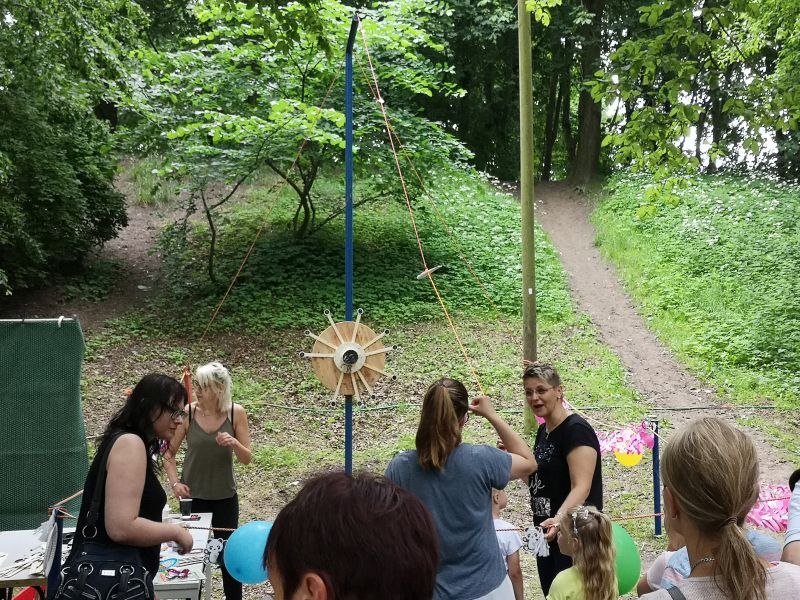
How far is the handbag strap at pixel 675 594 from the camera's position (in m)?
1.42

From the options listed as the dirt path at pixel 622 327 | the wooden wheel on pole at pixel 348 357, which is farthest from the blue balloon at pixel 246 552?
the dirt path at pixel 622 327

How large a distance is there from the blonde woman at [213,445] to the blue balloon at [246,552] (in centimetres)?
19

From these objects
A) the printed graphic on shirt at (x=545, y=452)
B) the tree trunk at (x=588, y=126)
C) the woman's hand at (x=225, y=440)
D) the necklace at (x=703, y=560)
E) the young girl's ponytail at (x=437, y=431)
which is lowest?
the woman's hand at (x=225, y=440)

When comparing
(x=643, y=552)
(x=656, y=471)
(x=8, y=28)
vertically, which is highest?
(x=8, y=28)

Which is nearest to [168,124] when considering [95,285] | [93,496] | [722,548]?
[95,285]

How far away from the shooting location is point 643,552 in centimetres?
551

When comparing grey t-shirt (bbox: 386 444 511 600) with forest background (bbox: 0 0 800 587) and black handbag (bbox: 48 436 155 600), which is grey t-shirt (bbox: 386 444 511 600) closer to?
black handbag (bbox: 48 436 155 600)

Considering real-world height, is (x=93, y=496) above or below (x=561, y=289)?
below

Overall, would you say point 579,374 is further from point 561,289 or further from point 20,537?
point 20,537

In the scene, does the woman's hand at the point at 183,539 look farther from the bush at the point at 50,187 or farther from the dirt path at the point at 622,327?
the bush at the point at 50,187

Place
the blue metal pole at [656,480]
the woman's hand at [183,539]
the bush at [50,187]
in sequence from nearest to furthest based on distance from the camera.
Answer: the woman's hand at [183,539]
the blue metal pole at [656,480]
the bush at [50,187]

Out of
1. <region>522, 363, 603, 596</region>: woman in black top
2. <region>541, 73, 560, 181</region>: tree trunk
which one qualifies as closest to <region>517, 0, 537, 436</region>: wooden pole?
<region>522, 363, 603, 596</region>: woman in black top

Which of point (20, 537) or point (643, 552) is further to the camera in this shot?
point (643, 552)

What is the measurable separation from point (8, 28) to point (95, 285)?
4.80 metres
